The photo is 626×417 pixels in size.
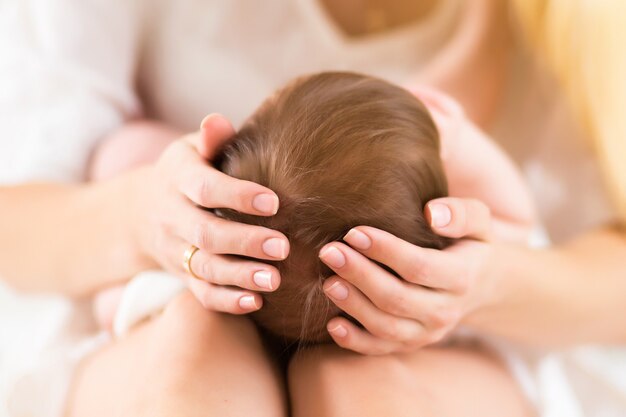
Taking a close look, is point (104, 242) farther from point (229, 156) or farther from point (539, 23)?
point (539, 23)

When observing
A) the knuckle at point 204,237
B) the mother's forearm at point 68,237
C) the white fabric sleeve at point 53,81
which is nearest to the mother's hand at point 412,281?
the knuckle at point 204,237

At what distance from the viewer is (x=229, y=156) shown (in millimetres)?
650

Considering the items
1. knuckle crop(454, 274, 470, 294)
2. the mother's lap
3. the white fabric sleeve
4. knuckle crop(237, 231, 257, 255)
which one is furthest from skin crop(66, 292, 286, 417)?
the white fabric sleeve

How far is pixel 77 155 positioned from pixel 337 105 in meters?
0.55

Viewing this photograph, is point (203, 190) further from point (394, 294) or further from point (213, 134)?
point (394, 294)

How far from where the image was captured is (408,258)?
0.59 metres

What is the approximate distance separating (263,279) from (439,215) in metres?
0.18

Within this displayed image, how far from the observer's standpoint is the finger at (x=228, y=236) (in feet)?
1.88

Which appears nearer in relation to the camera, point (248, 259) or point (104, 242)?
point (248, 259)

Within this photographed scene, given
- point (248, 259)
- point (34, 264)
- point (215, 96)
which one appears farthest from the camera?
point (215, 96)

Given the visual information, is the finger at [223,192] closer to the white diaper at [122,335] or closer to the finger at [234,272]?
the finger at [234,272]

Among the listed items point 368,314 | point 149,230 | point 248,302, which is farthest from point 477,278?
point 149,230

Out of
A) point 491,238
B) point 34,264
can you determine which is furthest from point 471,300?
point 34,264

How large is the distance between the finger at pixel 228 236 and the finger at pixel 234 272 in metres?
0.01
